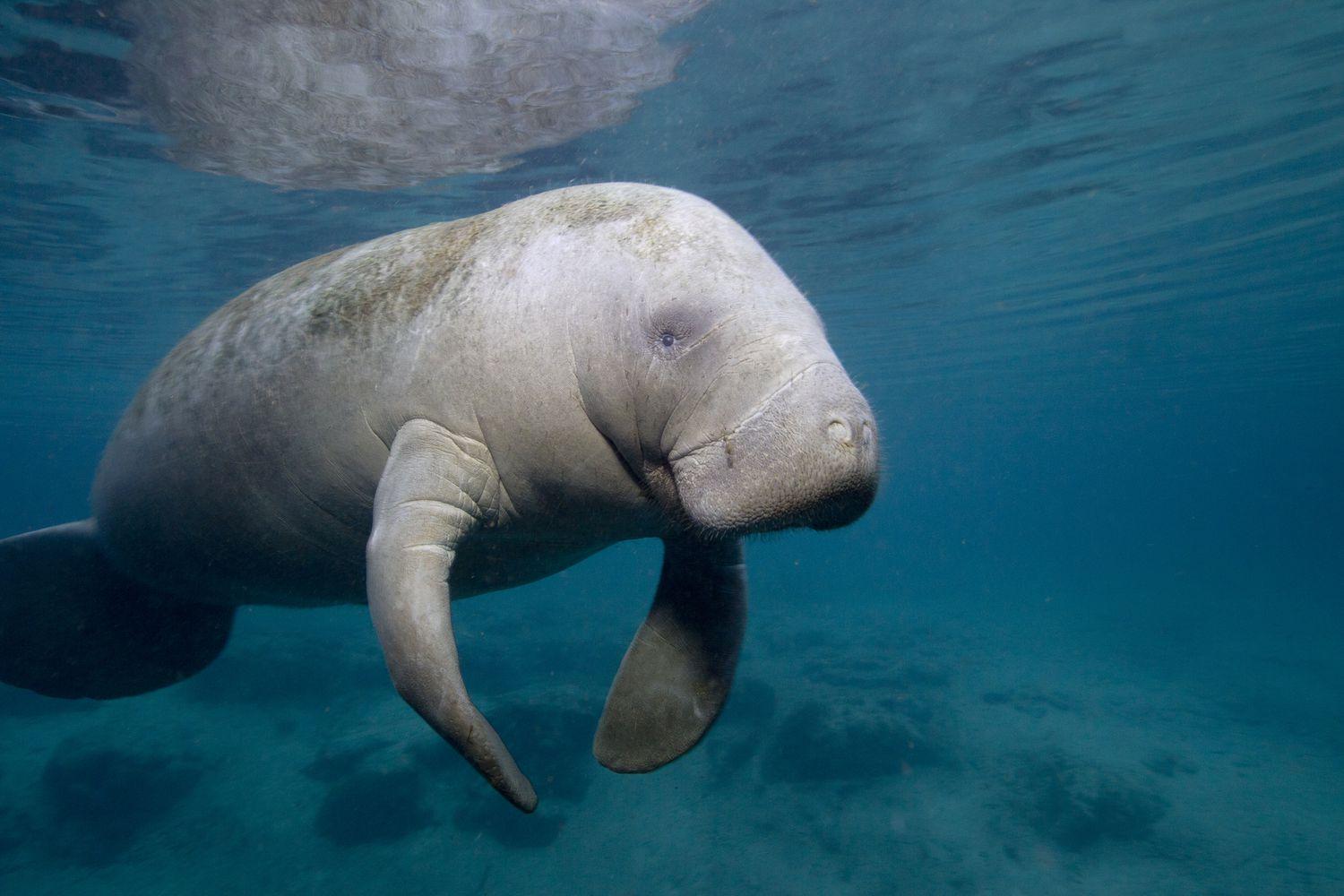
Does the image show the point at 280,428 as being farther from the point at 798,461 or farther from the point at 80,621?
the point at 80,621

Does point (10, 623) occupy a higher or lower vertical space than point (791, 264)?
lower

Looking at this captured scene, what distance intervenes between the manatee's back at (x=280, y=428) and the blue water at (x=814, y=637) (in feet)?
5.66

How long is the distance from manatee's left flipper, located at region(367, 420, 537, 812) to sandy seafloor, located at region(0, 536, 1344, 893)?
26.5 ft

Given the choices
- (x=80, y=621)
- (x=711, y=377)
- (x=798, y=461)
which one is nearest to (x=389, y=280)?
(x=711, y=377)

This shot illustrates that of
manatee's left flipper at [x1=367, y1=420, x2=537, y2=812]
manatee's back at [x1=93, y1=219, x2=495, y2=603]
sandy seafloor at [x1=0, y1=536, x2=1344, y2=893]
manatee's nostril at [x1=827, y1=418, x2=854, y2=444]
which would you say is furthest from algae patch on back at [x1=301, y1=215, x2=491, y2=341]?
sandy seafloor at [x1=0, y1=536, x2=1344, y2=893]

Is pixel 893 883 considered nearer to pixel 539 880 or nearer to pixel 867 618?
pixel 539 880

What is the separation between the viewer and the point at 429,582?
1.90 metres

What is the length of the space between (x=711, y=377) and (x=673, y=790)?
10.3 metres

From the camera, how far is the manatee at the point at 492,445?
175 cm

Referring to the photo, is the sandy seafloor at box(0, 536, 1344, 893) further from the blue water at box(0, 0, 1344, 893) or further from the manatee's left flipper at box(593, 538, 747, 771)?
the manatee's left flipper at box(593, 538, 747, 771)

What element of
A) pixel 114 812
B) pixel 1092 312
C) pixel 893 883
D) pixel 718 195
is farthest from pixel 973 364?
pixel 114 812

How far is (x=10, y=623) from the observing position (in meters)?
3.53

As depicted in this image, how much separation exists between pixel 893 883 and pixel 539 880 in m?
4.35

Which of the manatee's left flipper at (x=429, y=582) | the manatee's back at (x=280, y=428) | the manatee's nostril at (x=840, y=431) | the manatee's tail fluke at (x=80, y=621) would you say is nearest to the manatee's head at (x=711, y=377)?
the manatee's nostril at (x=840, y=431)
